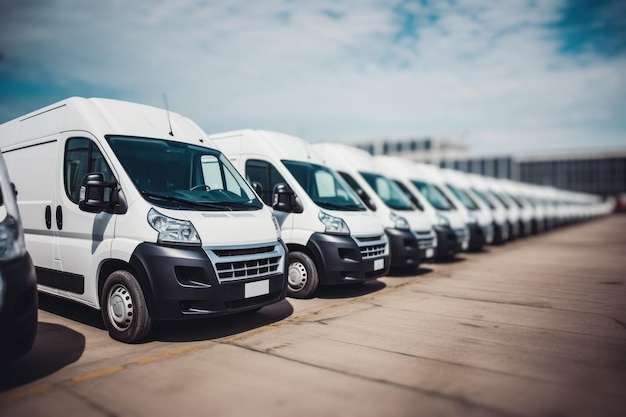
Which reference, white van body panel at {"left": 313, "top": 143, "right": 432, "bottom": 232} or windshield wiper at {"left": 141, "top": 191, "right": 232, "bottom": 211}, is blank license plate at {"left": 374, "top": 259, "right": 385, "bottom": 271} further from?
windshield wiper at {"left": 141, "top": 191, "right": 232, "bottom": 211}

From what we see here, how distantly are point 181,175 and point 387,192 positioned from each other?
5456 millimetres

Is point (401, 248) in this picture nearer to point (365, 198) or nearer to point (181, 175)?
point (365, 198)

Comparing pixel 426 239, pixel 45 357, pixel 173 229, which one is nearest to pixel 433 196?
pixel 426 239

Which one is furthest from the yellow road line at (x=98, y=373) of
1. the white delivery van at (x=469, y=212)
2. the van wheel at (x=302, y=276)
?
the white delivery van at (x=469, y=212)

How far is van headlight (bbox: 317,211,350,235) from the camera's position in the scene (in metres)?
6.77

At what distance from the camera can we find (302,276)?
6844mm

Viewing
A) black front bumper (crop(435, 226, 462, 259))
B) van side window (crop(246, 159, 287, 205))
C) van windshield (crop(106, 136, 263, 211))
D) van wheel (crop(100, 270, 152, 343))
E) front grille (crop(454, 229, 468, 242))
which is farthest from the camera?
front grille (crop(454, 229, 468, 242))

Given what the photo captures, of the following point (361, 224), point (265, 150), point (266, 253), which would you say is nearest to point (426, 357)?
point (266, 253)

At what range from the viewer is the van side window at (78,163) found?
502 cm

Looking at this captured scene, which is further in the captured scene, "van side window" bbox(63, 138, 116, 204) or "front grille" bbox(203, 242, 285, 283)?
"van side window" bbox(63, 138, 116, 204)

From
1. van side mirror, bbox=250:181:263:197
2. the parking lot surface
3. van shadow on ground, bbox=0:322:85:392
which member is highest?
van side mirror, bbox=250:181:263:197

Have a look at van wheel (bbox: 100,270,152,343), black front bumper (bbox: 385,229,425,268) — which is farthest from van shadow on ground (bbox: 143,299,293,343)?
black front bumper (bbox: 385,229,425,268)

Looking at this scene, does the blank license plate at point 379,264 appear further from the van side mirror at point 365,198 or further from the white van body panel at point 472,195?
the white van body panel at point 472,195

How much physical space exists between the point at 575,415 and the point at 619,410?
0.34 meters
